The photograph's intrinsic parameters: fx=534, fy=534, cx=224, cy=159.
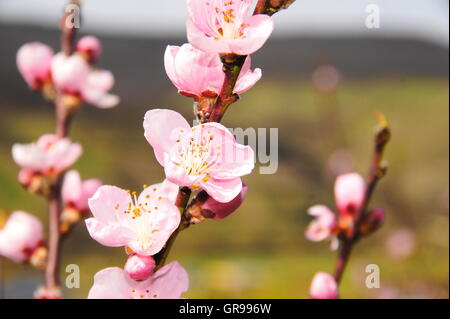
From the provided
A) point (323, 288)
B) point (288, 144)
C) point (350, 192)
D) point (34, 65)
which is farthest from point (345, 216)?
point (288, 144)

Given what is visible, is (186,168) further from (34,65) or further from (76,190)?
(34,65)

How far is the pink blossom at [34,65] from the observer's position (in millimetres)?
689

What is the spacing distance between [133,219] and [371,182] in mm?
282

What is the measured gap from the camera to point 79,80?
0.67 meters

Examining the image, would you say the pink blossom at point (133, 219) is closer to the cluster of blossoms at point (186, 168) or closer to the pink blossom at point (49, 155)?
the cluster of blossoms at point (186, 168)

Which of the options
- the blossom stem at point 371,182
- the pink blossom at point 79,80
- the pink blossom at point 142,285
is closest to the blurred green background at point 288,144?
the pink blossom at point 79,80

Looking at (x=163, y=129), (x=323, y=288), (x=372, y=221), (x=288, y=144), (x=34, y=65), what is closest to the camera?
(x=163, y=129)

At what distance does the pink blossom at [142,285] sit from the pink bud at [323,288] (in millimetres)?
188

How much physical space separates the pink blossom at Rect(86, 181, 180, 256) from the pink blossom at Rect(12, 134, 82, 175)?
0.92 feet

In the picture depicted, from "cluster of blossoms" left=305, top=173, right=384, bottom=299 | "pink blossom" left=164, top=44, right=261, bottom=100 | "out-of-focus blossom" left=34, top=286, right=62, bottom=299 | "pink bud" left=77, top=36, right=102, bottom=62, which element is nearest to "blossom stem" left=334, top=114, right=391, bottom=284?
"cluster of blossoms" left=305, top=173, right=384, bottom=299

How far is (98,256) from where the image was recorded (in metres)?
2.87

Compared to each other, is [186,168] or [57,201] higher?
[57,201]

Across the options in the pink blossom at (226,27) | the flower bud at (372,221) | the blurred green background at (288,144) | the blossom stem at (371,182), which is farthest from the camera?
the blurred green background at (288,144)

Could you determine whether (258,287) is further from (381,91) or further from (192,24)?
(192,24)
